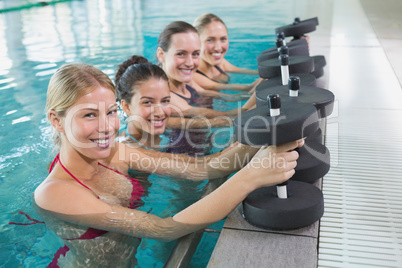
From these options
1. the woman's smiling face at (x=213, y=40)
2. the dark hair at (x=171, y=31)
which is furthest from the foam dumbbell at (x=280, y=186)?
the woman's smiling face at (x=213, y=40)

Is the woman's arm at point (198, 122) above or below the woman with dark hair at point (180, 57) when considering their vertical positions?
below

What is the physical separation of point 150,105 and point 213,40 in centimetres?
214

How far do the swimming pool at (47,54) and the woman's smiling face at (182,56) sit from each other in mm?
865

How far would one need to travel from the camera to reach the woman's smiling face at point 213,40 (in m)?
4.55

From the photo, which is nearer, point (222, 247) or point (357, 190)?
point (222, 247)

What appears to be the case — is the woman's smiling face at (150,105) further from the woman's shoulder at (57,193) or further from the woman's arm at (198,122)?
the woman's shoulder at (57,193)

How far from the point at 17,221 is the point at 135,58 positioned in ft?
4.17

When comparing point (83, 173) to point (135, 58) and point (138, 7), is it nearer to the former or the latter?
point (135, 58)

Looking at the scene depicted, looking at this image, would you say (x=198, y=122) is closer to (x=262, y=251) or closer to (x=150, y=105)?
(x=150, y=105)

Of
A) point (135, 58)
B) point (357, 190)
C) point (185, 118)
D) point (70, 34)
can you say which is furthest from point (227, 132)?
point (70, 34)

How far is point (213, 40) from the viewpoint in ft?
15.1

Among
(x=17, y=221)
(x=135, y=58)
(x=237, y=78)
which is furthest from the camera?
(x=237, y=78)

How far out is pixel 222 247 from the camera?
164cm

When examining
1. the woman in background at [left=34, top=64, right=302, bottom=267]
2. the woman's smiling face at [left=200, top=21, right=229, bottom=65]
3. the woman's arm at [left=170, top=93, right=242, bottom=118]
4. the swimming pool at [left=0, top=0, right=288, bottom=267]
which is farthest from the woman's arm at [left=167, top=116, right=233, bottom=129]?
the woman in background at [left=34, top=64, right=302, bottom=267]
